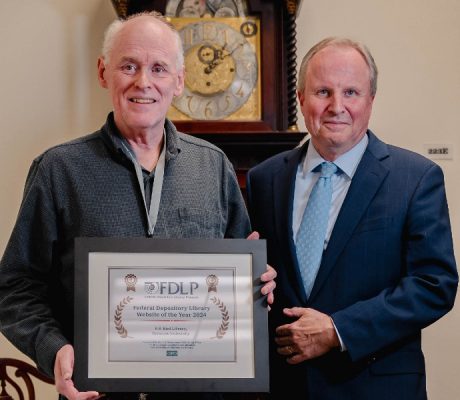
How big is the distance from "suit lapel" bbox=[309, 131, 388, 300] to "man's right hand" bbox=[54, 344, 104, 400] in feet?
2.04

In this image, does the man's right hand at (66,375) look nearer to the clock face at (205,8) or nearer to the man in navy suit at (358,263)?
the man in navy suit at (358,263)

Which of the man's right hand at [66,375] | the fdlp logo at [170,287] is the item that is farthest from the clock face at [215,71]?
the man's right hand at [66,375]

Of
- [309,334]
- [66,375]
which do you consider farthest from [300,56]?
[66,375]

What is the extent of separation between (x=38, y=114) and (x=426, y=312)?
5.74 feet

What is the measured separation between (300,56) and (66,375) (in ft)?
5.86

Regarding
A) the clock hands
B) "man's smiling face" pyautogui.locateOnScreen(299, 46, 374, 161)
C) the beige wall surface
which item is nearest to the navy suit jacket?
"man's smiling face" pyautogui.locateOnScreen(299, 46, 374, 161)

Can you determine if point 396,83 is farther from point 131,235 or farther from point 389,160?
point 131,235

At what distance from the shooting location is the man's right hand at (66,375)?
55.2 inches

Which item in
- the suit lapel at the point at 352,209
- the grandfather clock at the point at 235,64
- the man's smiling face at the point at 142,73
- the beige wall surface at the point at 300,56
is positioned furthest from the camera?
the beige wall surface at the point at 300,56

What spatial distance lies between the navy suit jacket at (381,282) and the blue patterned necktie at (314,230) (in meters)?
0.02

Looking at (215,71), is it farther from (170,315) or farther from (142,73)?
(170,315)

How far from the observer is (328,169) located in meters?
1.86

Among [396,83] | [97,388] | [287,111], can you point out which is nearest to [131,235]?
[97,388]

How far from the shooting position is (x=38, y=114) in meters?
2.81
